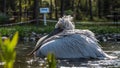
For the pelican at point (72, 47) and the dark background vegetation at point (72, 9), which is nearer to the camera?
the pelican at point (72, 47)

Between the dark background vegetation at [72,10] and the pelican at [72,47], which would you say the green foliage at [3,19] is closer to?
the dark background vegetation at [72,10]

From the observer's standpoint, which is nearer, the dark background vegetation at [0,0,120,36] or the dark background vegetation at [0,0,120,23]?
the dark background vegetation at [0,0,120,36]

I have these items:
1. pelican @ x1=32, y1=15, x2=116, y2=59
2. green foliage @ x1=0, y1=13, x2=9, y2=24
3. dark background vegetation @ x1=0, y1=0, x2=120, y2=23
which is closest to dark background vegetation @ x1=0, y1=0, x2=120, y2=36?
dark background vegetation @ x1=0, y1=0, x2=120, y2=23

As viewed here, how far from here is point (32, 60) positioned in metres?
12.0

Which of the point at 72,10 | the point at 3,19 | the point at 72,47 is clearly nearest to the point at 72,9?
the point at 72,10

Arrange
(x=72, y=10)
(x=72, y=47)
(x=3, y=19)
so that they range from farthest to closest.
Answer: (x=72, y=10) < (x=3, y=19) < (x=72, y=47)

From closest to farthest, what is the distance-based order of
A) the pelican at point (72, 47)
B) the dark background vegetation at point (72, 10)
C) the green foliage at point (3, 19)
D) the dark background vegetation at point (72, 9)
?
the pelican at point (72, 47), the green foliage at point (3, 19), the dark background vegetation at point (72, 10), the dark background vegetation at point (72, 9)

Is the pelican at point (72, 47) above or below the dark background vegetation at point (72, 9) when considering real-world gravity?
above

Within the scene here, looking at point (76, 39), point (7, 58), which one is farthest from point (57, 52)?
point (7, 58)

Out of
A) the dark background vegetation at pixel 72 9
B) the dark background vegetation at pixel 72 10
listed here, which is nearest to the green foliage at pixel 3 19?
the dark background vegetation at pixel 72 10

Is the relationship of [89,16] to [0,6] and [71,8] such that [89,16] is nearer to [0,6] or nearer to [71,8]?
[71,8]

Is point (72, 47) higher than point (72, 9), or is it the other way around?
point (72, 47)

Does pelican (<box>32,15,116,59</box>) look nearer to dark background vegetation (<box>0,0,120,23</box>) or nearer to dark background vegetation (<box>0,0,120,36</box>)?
dark background vegetation (<box>0,0,120,36</box>)

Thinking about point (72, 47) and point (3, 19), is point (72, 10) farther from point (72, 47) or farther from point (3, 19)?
point (72, 47)
